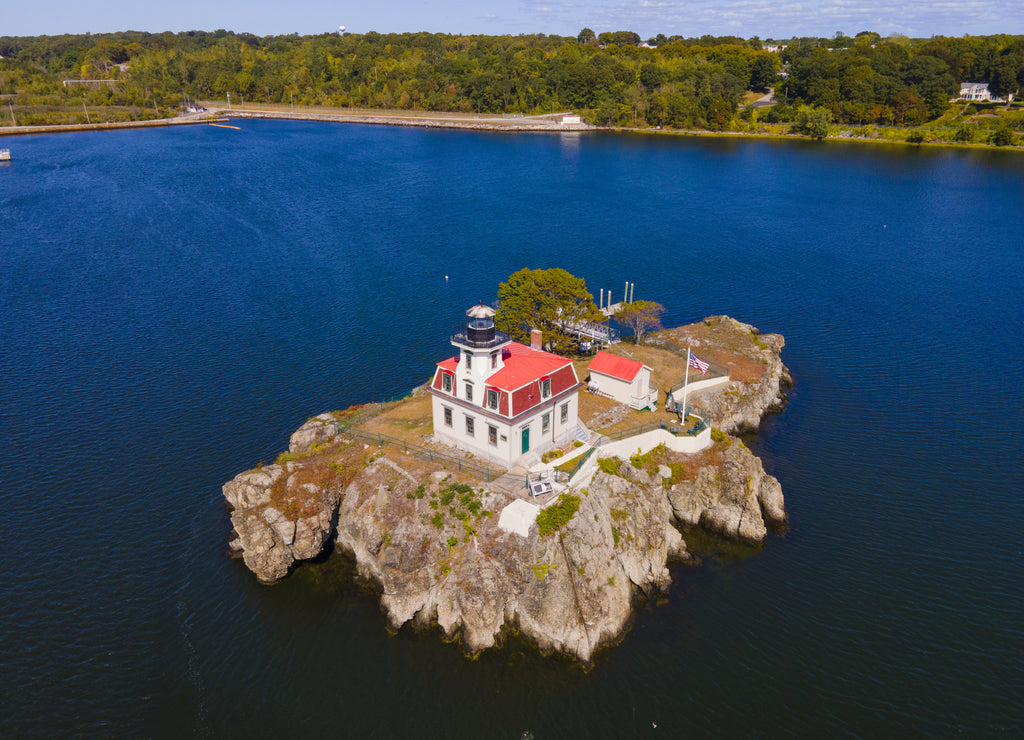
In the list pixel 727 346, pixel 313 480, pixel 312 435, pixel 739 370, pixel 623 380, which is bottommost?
pixel 313 480

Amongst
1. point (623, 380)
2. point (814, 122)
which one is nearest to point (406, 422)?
point (623, 380)

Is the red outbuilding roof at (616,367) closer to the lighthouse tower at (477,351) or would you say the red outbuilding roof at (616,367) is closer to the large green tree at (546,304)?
the large green tree at (546,304)

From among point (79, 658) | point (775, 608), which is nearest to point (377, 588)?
point (79, 658)

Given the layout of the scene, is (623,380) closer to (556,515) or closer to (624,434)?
(624,434)

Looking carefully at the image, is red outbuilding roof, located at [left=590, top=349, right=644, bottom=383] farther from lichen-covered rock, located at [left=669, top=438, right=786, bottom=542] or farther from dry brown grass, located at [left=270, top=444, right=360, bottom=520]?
dry brown grass, located at [left=270, top=444, right=360, bottom=520]

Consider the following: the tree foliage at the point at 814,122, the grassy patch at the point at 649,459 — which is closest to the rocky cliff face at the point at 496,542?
the grassy patch at the point at 649,459

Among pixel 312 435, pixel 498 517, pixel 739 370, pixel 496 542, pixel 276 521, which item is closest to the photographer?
pixel 496 542

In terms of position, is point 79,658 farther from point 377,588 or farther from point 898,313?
point 898,313
